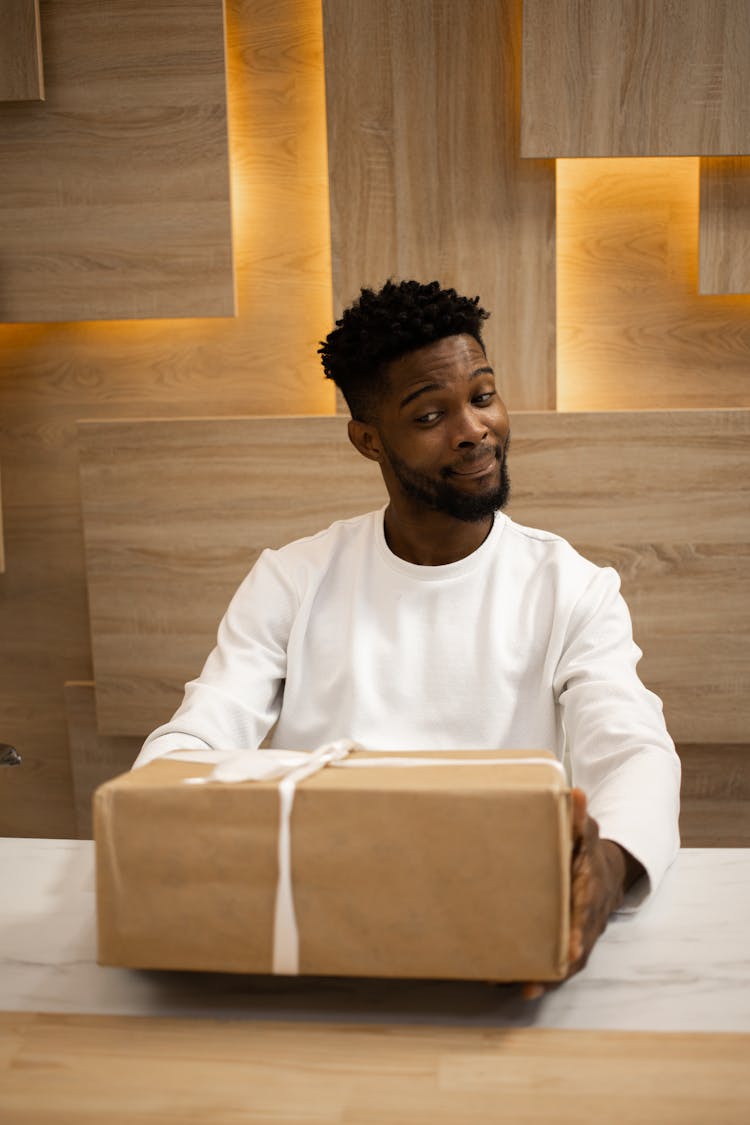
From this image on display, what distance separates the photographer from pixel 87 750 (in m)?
2.48

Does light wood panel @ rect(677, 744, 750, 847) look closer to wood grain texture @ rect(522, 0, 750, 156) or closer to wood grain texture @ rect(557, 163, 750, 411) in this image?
wood grain texture @ rect(557, 163, 750, 411)

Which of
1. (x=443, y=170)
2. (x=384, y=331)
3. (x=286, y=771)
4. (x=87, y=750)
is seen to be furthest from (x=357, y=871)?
(x=87, y=750)

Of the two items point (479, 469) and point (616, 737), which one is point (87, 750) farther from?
point (616, 737)

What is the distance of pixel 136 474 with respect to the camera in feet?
7.46

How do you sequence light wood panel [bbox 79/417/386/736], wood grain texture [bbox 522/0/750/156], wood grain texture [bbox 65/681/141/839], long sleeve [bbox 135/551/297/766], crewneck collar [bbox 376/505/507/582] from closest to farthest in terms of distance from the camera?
long sleeve [bbox 135/551/297/766], crewneck collar [bbox 376/505/507/582], wood grain texture [bbox 522/0/750/156], light wood panel [bbox 79/417/386/736], wood grain texture [bbox 65/681/141/839]

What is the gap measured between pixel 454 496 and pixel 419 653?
8.6 inches

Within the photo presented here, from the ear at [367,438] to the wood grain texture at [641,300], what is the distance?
87 cm

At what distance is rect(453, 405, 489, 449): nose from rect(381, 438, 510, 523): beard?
40 millimetres

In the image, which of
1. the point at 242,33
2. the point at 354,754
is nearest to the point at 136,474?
the point at 242,33

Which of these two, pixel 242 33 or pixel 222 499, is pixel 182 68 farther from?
pixel 222 499

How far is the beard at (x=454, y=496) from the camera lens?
4.74ft

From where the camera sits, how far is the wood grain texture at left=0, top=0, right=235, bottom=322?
7.07 ft

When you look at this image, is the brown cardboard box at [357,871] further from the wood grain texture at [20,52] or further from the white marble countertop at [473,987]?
the wood grain texture at [20,52]

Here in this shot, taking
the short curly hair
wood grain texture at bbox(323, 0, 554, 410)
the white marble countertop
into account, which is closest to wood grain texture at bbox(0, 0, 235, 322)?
Result: wood grain texture at bbox(323, 0, 554, 410)
